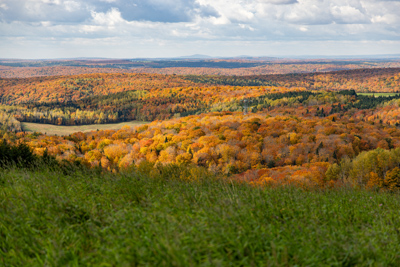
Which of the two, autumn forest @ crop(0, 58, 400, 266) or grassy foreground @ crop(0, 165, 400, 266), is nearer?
grassy foreground @ crop(0, 165, 400, 266)

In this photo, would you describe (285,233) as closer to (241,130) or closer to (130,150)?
(130,150)

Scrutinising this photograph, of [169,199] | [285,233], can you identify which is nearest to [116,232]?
[169,199]

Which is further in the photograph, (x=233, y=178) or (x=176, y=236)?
(x=233, y=178)

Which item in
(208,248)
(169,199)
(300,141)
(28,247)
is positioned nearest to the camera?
(208,248)

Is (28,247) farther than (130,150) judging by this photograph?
No

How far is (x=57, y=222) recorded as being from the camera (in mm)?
5961

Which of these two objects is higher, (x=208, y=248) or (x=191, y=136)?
(x=208, y=248)

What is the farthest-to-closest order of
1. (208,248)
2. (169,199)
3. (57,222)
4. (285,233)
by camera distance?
1. (169,199)
2. (57,222)
3. (285,233)
4. (208,248)

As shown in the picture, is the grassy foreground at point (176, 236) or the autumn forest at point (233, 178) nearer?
the grassy foreground at point (176, 236)

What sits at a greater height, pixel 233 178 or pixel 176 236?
pixel 176 236

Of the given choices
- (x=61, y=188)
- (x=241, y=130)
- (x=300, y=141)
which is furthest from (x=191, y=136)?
(x=61, y=188)

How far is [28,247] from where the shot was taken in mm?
5176

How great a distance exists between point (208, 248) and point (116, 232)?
158 centimetres

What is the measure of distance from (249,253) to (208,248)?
0.61m
